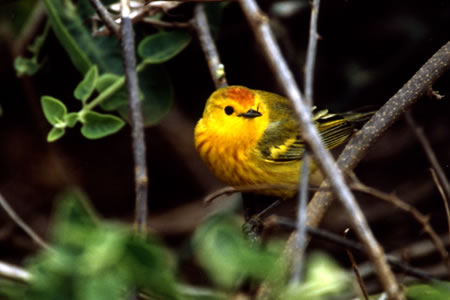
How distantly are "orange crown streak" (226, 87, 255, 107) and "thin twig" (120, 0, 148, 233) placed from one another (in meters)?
0.81

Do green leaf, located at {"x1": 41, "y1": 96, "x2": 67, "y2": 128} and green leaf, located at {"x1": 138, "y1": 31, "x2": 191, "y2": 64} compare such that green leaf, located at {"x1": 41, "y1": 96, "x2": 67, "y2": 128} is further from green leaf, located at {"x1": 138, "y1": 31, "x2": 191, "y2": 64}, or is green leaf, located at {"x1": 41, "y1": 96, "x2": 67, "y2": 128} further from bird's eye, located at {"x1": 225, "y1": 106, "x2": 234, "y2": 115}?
bird's eye, located at {"x1": 225, "y1": 106, "x2": 234, "y2": 115}

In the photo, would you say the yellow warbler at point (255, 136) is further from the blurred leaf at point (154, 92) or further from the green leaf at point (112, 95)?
the green leaf at point (112, 95)

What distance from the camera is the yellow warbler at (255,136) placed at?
112 inches

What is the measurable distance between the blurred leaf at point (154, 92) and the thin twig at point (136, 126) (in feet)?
2.78

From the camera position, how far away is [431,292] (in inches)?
51.9

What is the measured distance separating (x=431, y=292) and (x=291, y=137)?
1884 mm

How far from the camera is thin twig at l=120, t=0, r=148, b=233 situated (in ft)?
4.38

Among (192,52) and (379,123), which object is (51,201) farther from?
(379,123)

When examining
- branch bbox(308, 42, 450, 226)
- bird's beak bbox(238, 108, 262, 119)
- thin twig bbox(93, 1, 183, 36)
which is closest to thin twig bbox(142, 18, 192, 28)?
thin twig bbox(93, 1, 183, 36)

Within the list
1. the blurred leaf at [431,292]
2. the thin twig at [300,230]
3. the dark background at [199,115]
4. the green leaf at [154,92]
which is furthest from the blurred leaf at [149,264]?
the dark background at [199,115]

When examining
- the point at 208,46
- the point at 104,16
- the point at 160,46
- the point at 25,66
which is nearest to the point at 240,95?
the point at 208,46

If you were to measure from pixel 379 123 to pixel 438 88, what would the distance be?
33.3 inches

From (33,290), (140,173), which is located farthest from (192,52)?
(33,290)

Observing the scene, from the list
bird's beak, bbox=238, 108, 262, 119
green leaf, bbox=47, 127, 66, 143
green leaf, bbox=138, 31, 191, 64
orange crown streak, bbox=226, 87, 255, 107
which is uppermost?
green leaf, bbox=47, 127, 66, 143
